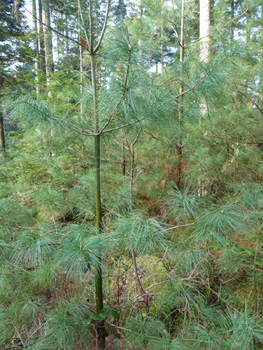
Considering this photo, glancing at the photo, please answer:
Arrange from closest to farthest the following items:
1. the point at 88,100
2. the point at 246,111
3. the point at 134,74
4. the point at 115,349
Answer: the point at 134,74, the point at 88,100, the point at 115,349, the point at 246,111

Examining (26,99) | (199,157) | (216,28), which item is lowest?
(199,157)

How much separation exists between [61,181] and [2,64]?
606 cm

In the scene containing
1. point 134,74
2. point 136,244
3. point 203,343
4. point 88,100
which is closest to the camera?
point 136,244

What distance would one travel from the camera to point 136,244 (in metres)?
1.14

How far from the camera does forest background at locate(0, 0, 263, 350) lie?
50.6 inches

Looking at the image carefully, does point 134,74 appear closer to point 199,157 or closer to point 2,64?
point 199,157

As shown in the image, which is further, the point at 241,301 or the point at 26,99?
the point at 241,301

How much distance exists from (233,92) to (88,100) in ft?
6.91

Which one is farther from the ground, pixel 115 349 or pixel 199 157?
pixel 199 157

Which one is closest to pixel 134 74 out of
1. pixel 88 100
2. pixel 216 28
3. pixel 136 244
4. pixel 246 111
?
pixel 88 100

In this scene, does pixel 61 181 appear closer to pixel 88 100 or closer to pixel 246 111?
pixel 88 100

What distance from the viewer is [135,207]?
2.21 m

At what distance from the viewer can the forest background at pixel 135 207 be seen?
4.21ft

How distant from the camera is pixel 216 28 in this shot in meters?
3.21
